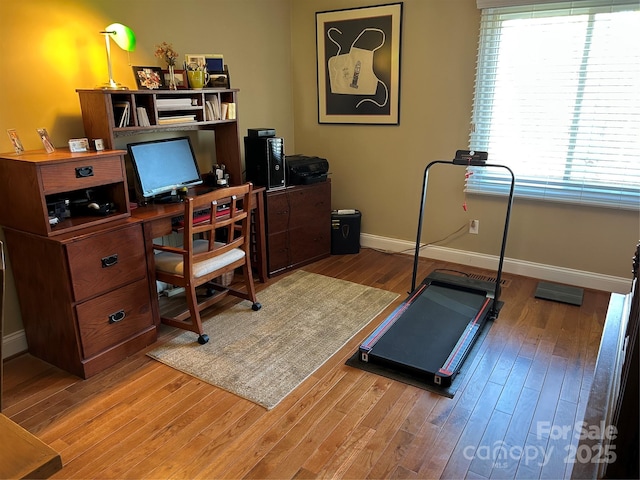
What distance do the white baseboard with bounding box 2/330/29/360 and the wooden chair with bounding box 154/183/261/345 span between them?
0.82m

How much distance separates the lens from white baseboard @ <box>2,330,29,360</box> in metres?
2.78

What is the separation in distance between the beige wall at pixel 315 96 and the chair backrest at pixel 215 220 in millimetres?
967

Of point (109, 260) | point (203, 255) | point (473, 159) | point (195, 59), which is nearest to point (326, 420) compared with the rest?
point (203, 255)

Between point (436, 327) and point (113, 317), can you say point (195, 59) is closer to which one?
point (113, 317)

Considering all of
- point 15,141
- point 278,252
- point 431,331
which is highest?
point 15,141

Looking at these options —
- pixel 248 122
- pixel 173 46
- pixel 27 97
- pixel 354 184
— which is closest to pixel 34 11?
pixel 27 97

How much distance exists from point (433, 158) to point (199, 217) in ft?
6.95

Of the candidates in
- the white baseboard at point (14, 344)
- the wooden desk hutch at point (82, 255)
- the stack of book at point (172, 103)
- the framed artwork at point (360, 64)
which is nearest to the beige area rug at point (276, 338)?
the wooden desk hutch at point (82, 255)

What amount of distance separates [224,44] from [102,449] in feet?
10.3

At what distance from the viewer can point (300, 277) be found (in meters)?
3.92

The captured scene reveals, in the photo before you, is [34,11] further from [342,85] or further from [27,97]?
[342,85]

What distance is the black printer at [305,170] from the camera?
403 centimetres

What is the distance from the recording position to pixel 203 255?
9.43 ft

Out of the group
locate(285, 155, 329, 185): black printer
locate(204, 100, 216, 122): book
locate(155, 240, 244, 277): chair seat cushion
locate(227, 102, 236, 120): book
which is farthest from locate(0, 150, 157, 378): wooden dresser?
locate(285, 155, 329, 185): black printer
